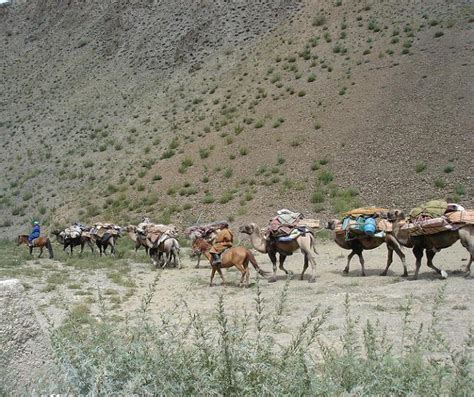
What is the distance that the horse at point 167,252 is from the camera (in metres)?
17.2

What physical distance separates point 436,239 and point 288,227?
12.1 ft

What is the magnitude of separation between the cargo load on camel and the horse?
809 cm

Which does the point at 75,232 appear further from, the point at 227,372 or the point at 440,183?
Answer: the point at 227,372

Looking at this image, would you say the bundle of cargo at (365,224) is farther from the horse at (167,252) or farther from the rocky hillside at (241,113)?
the rocky hillside at (241,113)

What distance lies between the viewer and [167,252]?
56.9 ft

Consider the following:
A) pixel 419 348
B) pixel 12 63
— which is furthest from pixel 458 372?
pixel 12 63

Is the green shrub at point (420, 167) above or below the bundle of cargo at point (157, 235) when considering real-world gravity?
above

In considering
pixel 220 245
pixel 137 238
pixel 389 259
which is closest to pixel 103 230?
pixel 137 238

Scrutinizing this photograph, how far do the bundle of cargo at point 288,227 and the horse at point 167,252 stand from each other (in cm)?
460

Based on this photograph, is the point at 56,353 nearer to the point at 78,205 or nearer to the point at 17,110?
the point at 78,205

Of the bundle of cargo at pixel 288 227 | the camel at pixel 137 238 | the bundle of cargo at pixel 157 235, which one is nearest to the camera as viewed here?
the bundle of cargo at pixel 288 227

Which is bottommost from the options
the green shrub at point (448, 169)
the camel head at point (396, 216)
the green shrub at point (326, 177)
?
the camel head at point (396, 216)

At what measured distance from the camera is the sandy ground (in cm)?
880

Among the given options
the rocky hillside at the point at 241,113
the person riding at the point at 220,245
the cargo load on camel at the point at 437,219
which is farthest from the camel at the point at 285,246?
the rocky hillside at the point at 241,113
